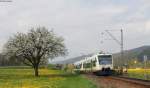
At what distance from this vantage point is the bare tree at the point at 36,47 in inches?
3258

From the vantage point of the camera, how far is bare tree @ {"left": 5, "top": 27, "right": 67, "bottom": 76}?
8275cm

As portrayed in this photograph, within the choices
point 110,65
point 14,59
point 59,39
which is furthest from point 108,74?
point 14,59

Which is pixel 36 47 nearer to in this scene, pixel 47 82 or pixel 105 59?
pixel 105 59

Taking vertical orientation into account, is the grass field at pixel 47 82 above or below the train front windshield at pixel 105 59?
below

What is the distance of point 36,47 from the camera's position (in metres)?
82.7

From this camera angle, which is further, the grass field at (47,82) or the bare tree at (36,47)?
the bare tree at (36,47)

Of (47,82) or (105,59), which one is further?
(105,59)

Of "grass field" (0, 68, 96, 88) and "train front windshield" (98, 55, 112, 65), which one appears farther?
"train front windshield" (98, 55, 112, 65)

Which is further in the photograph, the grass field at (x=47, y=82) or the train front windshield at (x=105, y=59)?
the train front windshield at (x=105, y=59)

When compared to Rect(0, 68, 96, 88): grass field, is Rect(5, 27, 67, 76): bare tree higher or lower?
higher

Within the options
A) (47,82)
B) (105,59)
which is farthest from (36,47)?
(47,82)

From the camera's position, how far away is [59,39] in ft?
275

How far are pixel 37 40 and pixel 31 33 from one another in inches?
71.7

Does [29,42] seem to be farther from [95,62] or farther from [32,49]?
[95,62]
